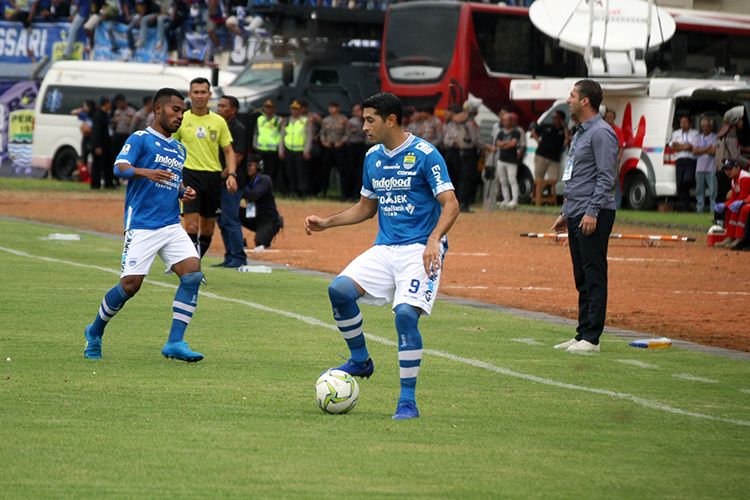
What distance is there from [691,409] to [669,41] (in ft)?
93.0

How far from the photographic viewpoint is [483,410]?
9.10m

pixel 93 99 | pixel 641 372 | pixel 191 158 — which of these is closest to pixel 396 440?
pixel 641 372

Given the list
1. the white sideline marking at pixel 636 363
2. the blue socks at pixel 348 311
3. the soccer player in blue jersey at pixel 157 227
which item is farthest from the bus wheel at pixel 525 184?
the blue socks at pixel 348 311

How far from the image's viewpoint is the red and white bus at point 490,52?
3722 cm

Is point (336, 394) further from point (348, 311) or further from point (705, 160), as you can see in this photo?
point (705, 160)

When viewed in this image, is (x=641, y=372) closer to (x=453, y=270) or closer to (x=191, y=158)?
(x=191, y=158)

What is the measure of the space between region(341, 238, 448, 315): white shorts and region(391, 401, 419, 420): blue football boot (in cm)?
55

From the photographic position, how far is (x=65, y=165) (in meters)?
42.6

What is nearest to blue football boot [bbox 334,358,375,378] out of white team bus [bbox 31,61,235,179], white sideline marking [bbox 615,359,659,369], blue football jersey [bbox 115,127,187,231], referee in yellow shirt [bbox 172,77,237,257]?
blue football jersey [bbox 115,127,187,231]

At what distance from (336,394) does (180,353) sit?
2.41 metres

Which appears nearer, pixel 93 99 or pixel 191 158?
pixel 191 158

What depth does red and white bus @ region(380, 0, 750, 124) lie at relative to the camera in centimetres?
3722

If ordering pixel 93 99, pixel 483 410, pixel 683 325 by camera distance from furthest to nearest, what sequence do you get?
pixel 93 99 < pixel 683 325 < pixel 483 410

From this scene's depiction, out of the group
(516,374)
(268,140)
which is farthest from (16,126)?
(516,374)
